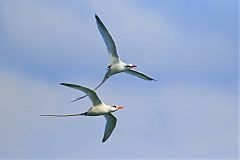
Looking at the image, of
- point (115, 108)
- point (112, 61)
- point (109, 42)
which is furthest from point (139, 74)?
point (115, 108)

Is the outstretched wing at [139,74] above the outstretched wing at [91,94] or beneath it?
above

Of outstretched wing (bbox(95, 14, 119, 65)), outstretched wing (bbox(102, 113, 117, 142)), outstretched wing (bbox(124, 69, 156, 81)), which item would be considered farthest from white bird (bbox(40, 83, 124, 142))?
outstretched wing (bbox(124, 69, 156, 81))

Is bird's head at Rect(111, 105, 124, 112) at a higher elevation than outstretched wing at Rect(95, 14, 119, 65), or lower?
lower

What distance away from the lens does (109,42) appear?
25.3 m

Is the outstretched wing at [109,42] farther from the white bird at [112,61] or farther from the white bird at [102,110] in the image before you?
the white bird at [102,110]

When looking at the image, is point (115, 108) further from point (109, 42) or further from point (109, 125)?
point (109, 42)

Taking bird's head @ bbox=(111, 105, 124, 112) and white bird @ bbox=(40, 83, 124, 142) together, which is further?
bird's head @ bbox=(111, 105, 124, 112)

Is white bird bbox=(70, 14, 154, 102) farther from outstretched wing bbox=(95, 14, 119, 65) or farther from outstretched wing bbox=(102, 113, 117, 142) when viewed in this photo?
outstretched wing bbox=(102, 113, 117, 142)

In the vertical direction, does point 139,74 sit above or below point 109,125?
above

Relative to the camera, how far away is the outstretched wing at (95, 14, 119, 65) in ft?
80.2

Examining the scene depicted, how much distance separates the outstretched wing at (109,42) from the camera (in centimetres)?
2444

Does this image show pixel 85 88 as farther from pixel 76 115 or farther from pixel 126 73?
pixel 126 73

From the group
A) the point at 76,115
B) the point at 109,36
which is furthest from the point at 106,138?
the point at 109,36

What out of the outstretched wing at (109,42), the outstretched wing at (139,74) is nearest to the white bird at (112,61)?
the outstretched wing at (109,42)
